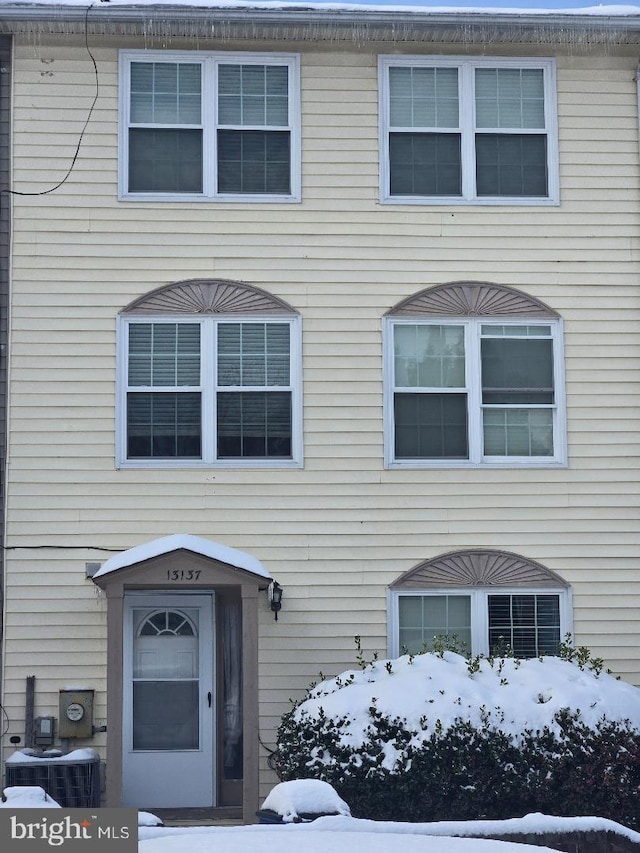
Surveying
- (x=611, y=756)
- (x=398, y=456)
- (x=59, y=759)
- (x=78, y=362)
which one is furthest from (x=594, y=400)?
(x=59, y=759)

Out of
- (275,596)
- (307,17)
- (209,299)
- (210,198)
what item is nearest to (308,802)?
(275,596)

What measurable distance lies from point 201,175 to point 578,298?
4084 millimetres

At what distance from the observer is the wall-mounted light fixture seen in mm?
12820

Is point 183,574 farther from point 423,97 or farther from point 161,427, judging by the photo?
point 423,97

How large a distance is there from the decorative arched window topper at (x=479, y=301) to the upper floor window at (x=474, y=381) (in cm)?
1

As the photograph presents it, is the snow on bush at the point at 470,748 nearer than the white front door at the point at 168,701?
Yes

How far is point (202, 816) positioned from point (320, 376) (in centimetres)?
441

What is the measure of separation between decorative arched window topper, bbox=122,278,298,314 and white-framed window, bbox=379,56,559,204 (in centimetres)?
178

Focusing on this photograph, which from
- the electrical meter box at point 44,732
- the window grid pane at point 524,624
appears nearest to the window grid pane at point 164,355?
the electrical meter box at point 44,732

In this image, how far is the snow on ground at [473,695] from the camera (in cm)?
1116

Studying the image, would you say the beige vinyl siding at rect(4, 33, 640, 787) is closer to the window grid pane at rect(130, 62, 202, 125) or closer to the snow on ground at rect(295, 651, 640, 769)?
the window grid pane at rect(130, 62, 202, 125)

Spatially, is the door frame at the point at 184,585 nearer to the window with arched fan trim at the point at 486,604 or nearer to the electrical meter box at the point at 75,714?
the electrical meter box at the point at 75,714

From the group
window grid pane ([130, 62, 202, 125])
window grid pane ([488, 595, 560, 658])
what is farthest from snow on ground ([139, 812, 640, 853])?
window grid pane ([130, 62, 202, 125])

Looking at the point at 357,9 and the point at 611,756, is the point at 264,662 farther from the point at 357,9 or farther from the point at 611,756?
the point at 357,9
